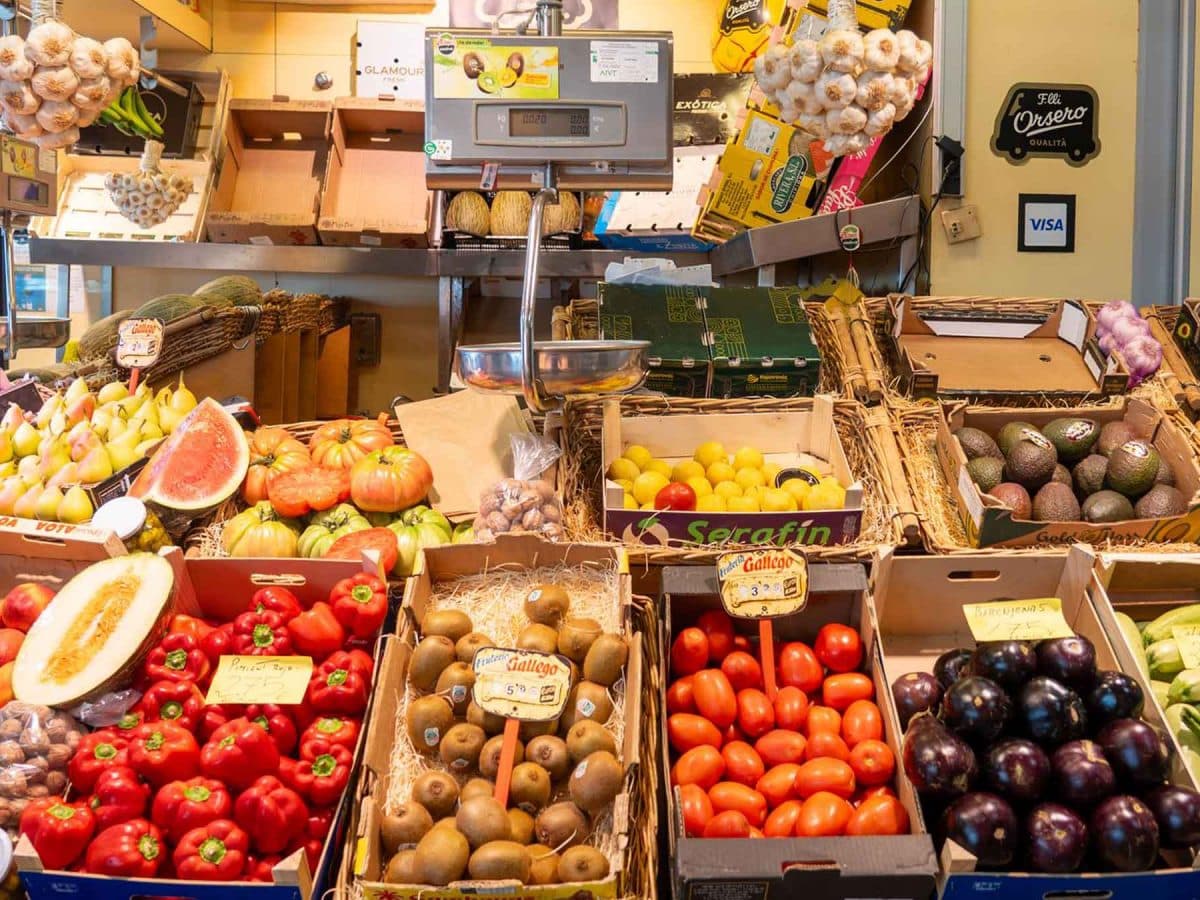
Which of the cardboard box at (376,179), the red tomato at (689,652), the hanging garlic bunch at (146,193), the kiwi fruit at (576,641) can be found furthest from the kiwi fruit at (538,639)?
the hanging garlic bunch at (146,193)

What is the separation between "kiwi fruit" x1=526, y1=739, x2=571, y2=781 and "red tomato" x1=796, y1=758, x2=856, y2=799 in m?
0.39

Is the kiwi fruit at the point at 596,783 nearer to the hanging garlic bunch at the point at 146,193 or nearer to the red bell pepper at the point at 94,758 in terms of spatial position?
the red bell pepper at the point at 94,758

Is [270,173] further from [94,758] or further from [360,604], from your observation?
[94,758]

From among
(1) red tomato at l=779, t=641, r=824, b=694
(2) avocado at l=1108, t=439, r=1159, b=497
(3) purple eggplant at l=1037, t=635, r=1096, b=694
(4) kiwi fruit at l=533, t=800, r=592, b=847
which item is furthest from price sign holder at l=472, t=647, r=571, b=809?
(2) avocado at l=1108, t=439, r=1159, b=497

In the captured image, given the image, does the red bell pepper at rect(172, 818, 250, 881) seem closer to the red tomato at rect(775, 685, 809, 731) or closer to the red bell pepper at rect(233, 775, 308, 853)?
the red bell pepper at rect(233, 775, 308, 853)

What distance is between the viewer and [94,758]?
158 cm

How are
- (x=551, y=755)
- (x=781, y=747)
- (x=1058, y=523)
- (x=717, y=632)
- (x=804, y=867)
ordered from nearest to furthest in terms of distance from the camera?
1. (x=804, y=867)
2. (x=551, y=755)
3. (x=781, y=747)
4. (x=717, y=632)
5. (x=1058, y=523)

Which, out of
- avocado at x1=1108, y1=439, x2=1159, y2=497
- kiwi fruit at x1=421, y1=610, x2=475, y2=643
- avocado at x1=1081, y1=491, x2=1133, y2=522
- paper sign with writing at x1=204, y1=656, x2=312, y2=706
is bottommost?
paper sign with writing at x1=204, y1=656, x2=312, y2=706

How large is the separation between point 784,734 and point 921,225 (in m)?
2.63

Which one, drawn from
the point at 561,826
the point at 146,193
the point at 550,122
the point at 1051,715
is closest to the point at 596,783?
the point at 561,826

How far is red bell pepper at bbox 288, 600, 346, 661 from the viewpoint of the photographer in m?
1.82

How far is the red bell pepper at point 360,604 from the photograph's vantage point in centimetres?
188

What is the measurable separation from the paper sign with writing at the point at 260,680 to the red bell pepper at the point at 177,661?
0.13 feet

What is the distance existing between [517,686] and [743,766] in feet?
1.35
